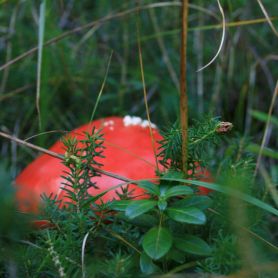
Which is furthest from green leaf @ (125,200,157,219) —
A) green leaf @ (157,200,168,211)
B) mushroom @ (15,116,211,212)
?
mushroom @ (15,116,211,212)

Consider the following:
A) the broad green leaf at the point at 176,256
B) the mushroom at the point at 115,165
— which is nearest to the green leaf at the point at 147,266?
the broad green leaf at the point at 176,256

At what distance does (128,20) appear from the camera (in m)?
2.32

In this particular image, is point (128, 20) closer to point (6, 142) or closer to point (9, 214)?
point (6, 142)

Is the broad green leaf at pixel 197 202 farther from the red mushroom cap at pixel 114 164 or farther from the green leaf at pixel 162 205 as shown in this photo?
the red mushroom cap at pixel 114 164

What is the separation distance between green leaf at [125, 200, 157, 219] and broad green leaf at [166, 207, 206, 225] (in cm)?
4

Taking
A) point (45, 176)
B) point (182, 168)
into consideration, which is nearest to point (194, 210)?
point (182, 168)

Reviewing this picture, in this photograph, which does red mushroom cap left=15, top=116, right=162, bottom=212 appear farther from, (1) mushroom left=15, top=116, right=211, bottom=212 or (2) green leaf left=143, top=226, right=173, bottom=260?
(2) green leaf left=143, top=226, right=173, bottom=260

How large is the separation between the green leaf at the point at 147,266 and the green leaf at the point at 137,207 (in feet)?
0.34

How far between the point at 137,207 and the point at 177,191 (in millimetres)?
100

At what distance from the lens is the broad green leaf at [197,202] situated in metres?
1.13

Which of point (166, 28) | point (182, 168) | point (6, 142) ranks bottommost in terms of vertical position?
point (6, 142)

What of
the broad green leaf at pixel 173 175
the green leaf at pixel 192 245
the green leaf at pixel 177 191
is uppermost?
the broad green leaf at pixel 173 175

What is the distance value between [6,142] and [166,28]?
2.79 ft

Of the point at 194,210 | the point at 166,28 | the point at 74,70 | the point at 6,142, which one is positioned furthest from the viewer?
the point at 166,28
